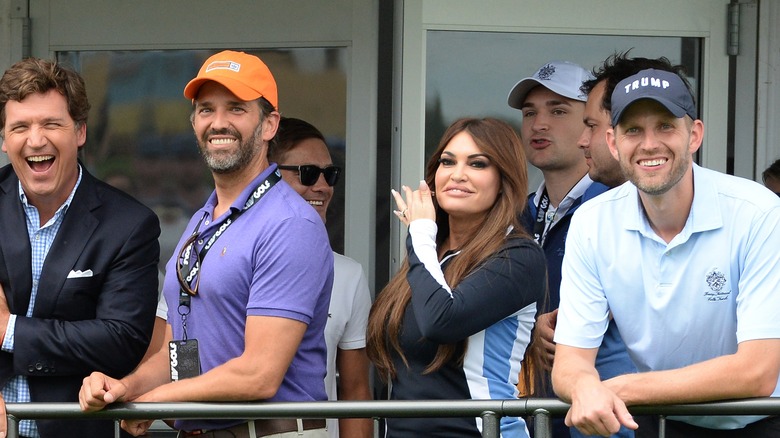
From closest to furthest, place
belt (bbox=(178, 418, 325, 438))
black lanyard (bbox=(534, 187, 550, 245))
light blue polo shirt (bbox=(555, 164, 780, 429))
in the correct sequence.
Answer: light blue polo shirt (bbox=(555, 164, 780, 429)) < belt (bbox=(178, 418, 325, 438)) < black lanyard (bbox=(534, 187, 550, 245))

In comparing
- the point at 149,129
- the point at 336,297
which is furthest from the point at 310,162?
the point at 149,129

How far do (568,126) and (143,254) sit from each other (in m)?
1.69

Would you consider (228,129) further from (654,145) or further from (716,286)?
(716,286)

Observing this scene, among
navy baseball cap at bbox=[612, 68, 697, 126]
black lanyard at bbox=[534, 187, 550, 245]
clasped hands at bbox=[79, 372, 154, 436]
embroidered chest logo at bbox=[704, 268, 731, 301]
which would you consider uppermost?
navy baseball cap at bbox=[612, 68, 697, 126]

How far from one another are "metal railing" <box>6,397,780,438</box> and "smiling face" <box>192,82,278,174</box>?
745 millimetres

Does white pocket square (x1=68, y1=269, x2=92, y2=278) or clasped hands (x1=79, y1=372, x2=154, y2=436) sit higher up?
white pocket square (x1=68, y1=269, x2=92, y2=278)

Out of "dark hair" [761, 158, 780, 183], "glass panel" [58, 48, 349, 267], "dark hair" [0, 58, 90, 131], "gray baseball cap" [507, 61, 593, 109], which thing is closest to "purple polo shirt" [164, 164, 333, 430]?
"dark hair" [0, 58, 90, 131]

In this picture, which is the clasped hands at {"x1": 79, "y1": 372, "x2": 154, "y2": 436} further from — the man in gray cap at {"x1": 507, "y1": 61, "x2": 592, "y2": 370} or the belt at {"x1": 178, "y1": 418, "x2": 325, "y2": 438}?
the man in gray cap at {"x1": 507, "y1": 61, "x2": 592, "y2": 370}

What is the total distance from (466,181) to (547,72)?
1.16 meters

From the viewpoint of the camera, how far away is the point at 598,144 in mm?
3891

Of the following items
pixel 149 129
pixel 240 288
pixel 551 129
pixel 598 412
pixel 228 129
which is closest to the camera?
pixel 598 412

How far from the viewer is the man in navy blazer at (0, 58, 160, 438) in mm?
3254

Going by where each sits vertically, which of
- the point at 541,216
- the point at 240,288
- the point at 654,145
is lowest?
the point at 240,288

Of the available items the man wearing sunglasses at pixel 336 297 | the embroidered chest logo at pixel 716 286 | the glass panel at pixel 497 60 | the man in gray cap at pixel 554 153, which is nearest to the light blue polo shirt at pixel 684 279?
the embroidered chest logo at pixel 716 286
